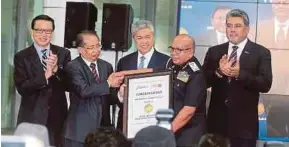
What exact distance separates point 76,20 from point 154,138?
14.0 ft

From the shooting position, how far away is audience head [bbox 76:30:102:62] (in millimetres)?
5297

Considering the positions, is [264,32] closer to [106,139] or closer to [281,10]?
[281,10]

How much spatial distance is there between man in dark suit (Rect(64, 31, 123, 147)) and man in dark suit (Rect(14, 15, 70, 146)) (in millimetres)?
181

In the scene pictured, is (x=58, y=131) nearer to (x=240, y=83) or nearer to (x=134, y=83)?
(x=134, y=83)

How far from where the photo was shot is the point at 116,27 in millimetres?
7020

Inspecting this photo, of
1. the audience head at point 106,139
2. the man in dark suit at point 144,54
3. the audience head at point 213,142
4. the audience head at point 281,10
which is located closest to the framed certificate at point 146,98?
the man in dark suit at point 144,54

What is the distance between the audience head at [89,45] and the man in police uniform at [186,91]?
63 centimetres

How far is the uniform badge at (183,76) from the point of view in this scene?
16.8ft

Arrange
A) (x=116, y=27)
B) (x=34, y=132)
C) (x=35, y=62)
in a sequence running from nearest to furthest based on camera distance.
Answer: (x=34, y=132) < (x=35, y=62) < (x=116, y=27)

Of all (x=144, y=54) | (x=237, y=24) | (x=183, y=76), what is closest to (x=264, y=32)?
(x=237, y=24)

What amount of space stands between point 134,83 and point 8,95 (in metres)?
4.48

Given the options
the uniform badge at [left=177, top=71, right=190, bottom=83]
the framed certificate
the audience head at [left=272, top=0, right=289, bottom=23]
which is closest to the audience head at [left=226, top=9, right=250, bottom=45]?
the uniform badge at [left=177, top=71, right=190, bottom=83]

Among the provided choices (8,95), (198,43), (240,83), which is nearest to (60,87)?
(240,83)

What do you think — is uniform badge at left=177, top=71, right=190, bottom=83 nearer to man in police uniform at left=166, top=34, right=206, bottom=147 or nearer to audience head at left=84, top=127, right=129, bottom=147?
man in police uniform at left=166, top=34, right=206, bottom=147
